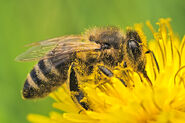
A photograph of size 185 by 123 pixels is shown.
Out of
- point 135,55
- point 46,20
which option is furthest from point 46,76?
point 46,20

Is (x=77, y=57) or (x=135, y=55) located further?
(x=77, y=57)

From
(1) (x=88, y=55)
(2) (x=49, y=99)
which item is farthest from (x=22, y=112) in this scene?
(1) (x=88, y=55)

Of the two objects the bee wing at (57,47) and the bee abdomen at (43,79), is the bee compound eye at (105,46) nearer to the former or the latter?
the bee wing at (57,47)

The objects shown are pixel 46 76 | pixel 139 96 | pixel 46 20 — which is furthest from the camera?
pixel 46 20

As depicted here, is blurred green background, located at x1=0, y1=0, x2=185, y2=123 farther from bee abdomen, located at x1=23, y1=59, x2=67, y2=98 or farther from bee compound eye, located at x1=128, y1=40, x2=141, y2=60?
bee compound eye, located at x1=128, y1=40, x2=141, y2=60

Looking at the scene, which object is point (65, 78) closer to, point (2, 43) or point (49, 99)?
point (49, 99)

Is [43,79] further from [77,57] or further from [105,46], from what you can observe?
[105,46]

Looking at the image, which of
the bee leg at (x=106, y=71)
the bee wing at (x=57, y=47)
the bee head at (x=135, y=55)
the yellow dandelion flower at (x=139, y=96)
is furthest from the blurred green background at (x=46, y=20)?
the bee head at (x=135, y=55)
